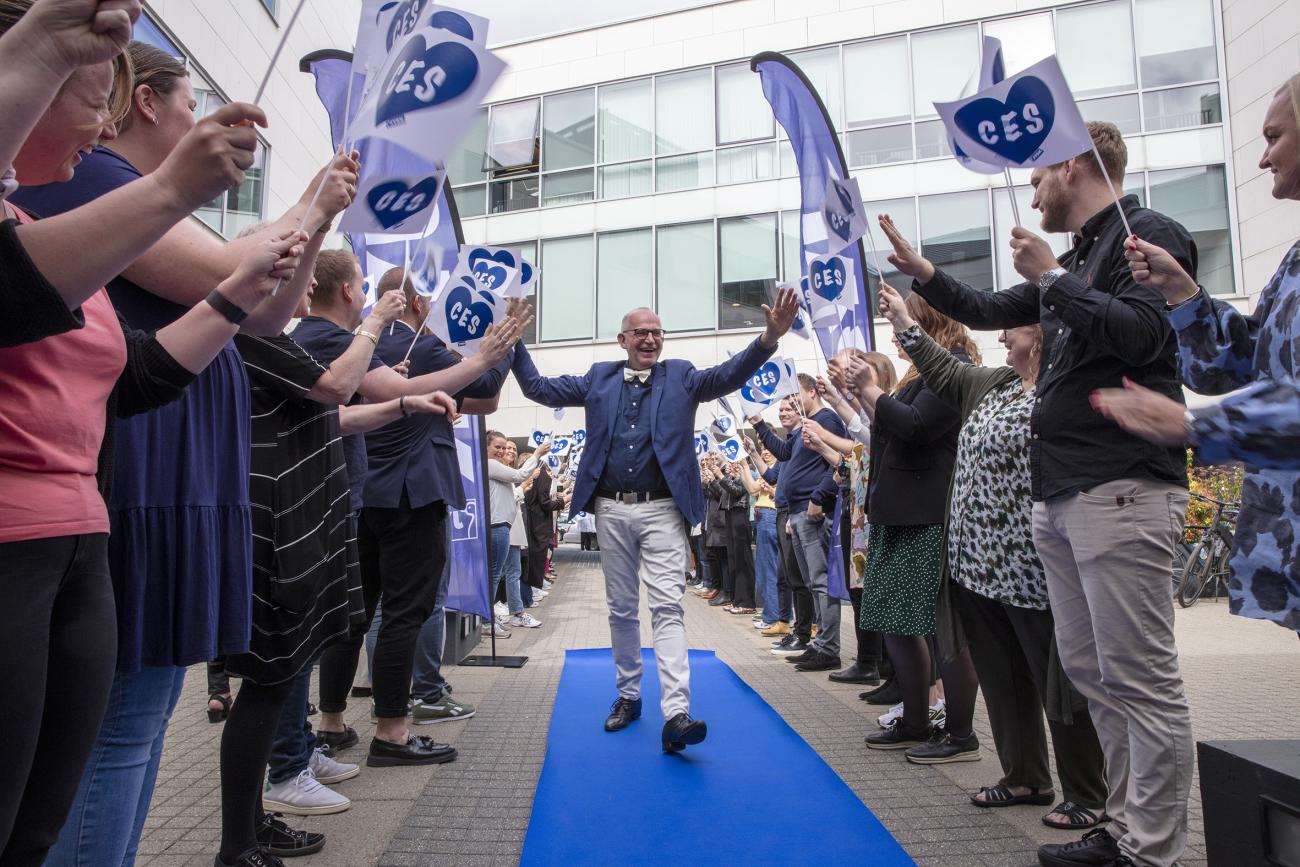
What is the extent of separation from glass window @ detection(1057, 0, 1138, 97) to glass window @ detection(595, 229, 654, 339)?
31.5ft

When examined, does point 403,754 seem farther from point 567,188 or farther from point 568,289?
point 567,188

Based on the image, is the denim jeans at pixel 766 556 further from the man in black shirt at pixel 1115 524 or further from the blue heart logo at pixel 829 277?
the man in black shirt at pixel 1115 524

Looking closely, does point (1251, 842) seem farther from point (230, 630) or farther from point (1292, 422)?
point (230, 630)

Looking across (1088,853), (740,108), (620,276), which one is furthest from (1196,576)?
(740,108)

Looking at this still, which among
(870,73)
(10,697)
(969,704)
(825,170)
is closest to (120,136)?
(10,697)

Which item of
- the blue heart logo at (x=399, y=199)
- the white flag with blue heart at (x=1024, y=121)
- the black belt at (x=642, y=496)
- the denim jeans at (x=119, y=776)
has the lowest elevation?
the denim jeans at (x=119, y=776)

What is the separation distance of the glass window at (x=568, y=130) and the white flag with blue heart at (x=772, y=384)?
1351cm

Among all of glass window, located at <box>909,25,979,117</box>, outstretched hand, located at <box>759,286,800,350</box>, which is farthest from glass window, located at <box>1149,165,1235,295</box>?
outstretched hand, located at <box>759,286,800,350</box>

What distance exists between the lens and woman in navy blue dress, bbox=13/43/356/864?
1681 millimetres

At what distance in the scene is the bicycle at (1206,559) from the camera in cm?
1016

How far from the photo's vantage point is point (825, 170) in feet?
20.1

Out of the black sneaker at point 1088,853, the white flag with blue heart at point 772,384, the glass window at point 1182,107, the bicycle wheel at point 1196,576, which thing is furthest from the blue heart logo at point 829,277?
the glass window at point 1182,107

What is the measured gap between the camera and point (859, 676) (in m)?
5.80

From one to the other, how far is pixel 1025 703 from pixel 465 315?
133 inches
